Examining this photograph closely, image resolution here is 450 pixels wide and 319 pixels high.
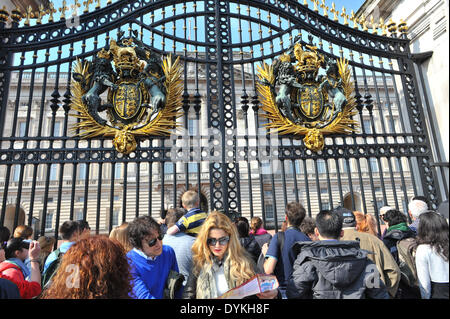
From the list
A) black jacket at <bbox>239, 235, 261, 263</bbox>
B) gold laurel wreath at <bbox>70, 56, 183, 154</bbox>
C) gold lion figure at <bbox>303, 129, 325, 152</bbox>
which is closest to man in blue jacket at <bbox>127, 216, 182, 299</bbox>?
black jacket at <bbox>239, 235, 261, 263</bbox>

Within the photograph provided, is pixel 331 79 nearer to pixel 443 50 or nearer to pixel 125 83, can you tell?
pixel 443 50

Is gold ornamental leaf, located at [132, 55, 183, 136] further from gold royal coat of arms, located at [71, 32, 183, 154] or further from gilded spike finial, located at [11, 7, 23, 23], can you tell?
gilded spike finial, located at [11, 7, 23, 23]

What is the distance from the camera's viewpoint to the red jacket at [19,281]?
9.19 feet

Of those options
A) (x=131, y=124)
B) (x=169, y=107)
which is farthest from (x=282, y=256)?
(x=131, y=124)

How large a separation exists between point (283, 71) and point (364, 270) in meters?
4.96

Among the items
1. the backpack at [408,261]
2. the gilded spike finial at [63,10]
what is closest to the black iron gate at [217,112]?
the gilded spike finial at [63,10]

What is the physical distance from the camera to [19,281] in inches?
112

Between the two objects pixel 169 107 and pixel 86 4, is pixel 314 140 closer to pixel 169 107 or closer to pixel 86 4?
pixel 169 107

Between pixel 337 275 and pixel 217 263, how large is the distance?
978mm

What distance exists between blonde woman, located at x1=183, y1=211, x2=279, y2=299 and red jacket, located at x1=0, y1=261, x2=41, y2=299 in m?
1.44

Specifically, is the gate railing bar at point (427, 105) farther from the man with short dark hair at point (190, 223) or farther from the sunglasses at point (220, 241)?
the sunglasses at point (220, 241)

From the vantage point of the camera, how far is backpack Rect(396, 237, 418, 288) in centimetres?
339
